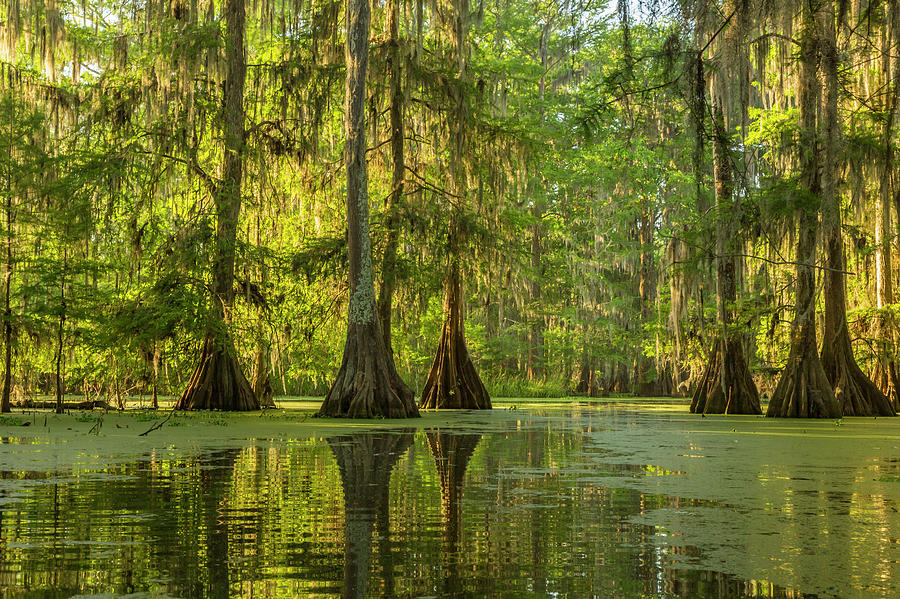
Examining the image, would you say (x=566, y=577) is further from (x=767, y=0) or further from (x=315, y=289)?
(x=315, y=289)

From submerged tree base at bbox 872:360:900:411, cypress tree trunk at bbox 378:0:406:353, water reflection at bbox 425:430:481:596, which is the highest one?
cypress tree trunk at bbox 378:0:406:353

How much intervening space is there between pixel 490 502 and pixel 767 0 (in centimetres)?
475

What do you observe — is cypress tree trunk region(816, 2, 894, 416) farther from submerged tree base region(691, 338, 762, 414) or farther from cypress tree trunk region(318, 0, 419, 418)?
cypress tree trunk region(318, 0, 419, 418)

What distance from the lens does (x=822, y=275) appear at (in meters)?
17.9

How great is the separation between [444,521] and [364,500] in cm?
90

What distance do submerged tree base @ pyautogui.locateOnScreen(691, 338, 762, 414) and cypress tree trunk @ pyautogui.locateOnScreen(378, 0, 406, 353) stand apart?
678 cm

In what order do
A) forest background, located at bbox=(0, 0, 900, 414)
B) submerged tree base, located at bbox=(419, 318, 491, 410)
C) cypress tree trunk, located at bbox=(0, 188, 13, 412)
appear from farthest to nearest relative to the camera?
1. submerged tree base, located at bbox=(419, 318, 491, 410)
2. forest background, located at bbox=(0, 0, 900, 414)
3. cypress tree trunk, located at bbox=(0, 188, 13, 412)

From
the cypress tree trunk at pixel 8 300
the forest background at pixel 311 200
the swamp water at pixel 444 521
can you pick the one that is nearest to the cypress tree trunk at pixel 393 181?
the forest background at pixel 311 200

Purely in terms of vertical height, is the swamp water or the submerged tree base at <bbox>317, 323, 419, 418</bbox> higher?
the submerged tree base at <bbox>317, 323, 419, 418</bbox>

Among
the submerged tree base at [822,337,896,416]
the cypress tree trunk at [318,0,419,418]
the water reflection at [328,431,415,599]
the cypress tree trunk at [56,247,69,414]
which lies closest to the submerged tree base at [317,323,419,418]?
the cypress tree trunk at [318,0,419,418]

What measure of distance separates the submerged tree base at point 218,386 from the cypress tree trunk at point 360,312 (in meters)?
2.96

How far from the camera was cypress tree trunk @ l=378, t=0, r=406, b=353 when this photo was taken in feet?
66.5

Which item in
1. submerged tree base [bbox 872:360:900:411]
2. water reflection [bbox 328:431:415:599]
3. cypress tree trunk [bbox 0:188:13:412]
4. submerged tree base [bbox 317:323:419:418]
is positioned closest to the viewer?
water reflection [bbox 328:431:415:599]

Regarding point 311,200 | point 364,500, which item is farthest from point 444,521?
point 311,200
